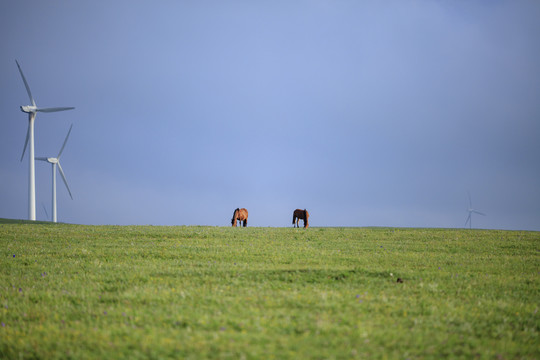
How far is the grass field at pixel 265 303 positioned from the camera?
733 cm

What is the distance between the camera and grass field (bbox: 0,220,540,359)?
7328 millimetres

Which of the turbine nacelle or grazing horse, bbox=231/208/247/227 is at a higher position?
the turbine nacelle

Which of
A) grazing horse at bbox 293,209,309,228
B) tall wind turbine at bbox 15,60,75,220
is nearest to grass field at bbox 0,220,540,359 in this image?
grazing horse at bbox 293,209,309,228

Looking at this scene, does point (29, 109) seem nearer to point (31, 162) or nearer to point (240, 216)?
point (31, 162)

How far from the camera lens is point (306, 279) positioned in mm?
12703

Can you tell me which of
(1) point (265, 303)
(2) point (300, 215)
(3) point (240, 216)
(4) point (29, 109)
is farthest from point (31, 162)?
(1) point (265, 303)

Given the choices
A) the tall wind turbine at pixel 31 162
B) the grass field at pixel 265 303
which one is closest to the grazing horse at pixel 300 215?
the grass field at pixel 265 303

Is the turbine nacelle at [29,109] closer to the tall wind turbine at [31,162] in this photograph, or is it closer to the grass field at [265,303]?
the tall wind turbine at [31,162]

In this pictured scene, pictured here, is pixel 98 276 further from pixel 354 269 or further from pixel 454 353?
pixel 454 353

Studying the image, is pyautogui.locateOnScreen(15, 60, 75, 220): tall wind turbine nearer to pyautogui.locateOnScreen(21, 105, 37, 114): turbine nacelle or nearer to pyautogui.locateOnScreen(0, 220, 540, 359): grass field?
pyautogui.locateOnScreen(21, 105, 37, 114): turbine nacelle

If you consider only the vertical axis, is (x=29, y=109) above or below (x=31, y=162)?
above

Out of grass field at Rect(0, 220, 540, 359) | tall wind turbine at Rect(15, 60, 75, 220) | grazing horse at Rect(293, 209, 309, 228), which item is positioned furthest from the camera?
tall wind turbine at Rect(15, 60, 75, 220)

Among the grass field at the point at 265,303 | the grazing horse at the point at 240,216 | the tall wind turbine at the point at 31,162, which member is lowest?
the grass field at the point at 265,303

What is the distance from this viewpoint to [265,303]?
384 inches
